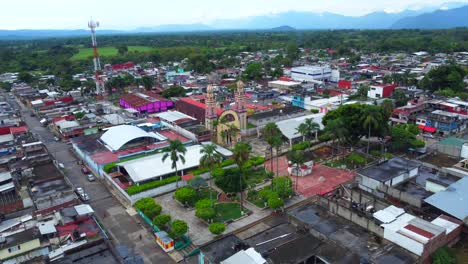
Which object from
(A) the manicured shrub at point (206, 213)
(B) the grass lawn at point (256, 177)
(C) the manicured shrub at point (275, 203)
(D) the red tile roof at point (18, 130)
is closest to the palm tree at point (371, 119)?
(B) the grass lawn at point (256, 177)

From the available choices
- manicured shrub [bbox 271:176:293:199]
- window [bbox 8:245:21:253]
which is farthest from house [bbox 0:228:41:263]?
manicured shrub [bbox 271:176:293:199]

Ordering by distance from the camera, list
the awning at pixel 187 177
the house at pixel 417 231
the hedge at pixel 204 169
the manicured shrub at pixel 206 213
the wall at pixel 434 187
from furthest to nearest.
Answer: the hedge at pixel 204 169 → the awning at pixel 187 177 → the wall at pixel 434 187 → the manicured shrub at pixel 206 213 → the house at pixel 417 231

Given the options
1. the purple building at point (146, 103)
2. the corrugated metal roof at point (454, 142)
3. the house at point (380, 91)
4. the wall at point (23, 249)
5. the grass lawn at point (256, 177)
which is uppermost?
the house at point (380, 91)

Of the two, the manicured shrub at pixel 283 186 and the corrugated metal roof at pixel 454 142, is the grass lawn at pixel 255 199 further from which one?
the corrugated metal roof at pixel 454 142

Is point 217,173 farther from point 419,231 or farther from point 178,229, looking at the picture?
point 419,231

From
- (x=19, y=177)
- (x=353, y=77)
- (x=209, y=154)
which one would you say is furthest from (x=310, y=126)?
(x=353, y=77)

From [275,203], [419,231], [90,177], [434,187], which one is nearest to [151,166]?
[90,177]
